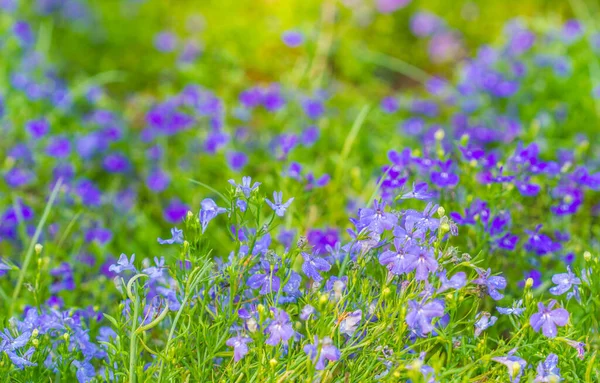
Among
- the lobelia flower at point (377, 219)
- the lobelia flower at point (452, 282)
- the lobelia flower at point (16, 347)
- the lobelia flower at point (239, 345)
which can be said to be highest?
the lobelia flower at point (377, 219)

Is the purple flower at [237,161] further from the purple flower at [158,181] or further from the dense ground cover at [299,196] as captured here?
the purple flower at [158,181]

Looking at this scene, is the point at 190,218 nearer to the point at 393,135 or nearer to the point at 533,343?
the point at 533,343

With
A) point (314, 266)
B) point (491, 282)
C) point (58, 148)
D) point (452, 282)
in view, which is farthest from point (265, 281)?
point (58, 148)

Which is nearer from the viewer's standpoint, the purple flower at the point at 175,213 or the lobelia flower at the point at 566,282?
the lobelia flower at the point at 566,282

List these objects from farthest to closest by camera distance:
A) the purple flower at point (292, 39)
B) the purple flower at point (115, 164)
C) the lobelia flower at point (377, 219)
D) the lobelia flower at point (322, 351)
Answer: the purple flower at point (292, 39), the purple flower at point (115, 164), the lobelia flower at point (377, 219), the lobelia flower at point (322, 351)

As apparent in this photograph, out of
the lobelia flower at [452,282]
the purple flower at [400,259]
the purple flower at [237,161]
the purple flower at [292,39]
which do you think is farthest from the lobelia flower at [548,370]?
the purple flower at [292,39]

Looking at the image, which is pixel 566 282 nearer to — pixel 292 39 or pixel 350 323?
pixel 350 323

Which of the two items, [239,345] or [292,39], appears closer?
[239,345]
